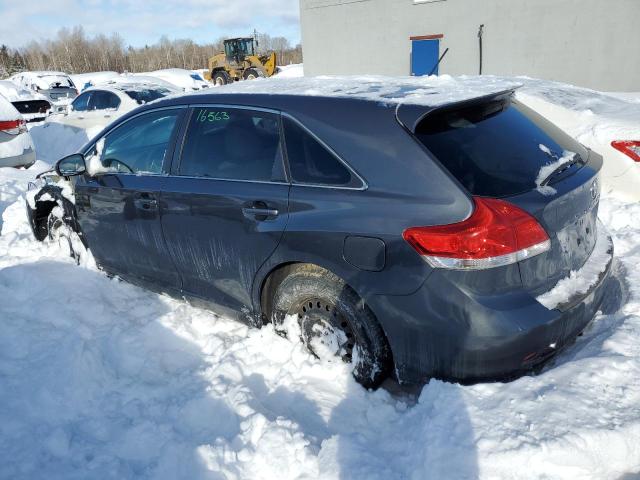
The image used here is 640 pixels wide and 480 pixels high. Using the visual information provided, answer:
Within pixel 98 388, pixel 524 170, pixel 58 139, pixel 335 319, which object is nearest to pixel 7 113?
pixel 58 139

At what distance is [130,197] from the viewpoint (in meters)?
3.63

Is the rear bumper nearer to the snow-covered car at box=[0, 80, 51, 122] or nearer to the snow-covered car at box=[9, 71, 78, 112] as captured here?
the snow-covered car at box=[0, 80, 51, 122]

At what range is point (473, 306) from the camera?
7.38ft

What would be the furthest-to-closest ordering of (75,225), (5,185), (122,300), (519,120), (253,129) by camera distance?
(5,185)
(75,225)
(122,300)
(253,129)
(519,120)

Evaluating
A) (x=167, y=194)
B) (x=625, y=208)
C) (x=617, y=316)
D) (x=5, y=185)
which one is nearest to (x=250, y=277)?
(x=167, y=194)

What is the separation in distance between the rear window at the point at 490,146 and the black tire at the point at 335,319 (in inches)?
32.2

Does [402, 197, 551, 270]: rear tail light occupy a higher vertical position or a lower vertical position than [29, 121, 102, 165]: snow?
higher

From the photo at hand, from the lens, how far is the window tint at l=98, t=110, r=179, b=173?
3537 mm

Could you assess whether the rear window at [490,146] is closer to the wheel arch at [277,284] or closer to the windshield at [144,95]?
the wheel arch at [277,284]

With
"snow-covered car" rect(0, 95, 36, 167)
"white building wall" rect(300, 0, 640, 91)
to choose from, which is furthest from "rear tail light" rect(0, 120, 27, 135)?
"white building wall" rect(300, 0, 640, 91)

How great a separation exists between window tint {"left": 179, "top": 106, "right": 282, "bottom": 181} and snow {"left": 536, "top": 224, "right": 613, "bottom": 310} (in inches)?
59.6

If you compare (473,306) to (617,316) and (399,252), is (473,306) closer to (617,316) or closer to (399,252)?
(399,252)

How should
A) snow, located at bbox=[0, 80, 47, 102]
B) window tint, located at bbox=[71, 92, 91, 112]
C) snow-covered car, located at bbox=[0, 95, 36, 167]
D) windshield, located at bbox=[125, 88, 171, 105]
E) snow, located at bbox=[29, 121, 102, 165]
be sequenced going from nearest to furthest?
snow-covered car, located at bbox=[0, 95, 36, 167] < windshield, located at bbox=[125, 88, 171, 105] < snow, located at bbox=[29, 121, 102, 165] < window tint, located at bbox=[71, 92, 91, 112] < snow, located at bbox=[0, 80, 47, 102]

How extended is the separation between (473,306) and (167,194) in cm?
208
